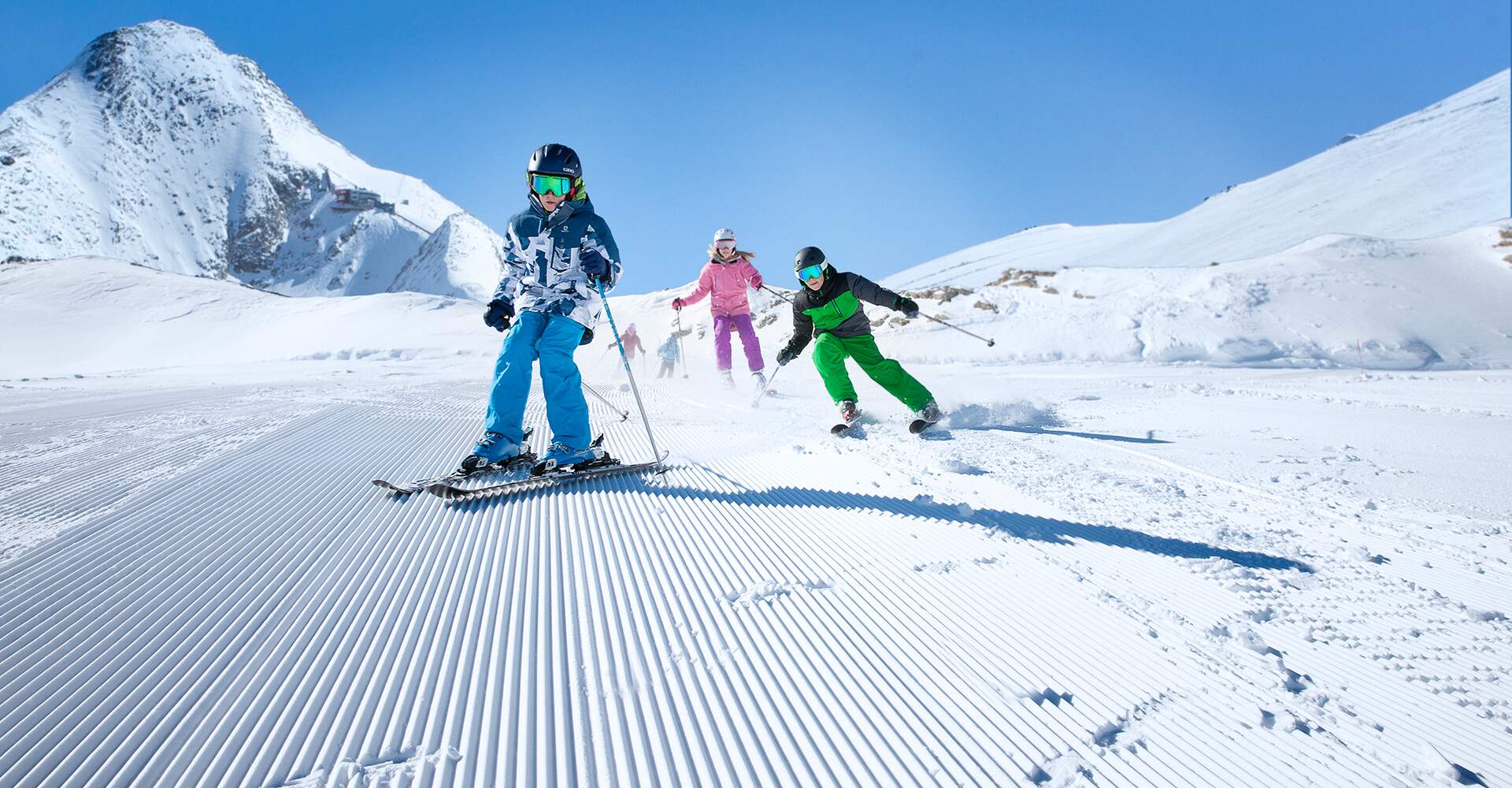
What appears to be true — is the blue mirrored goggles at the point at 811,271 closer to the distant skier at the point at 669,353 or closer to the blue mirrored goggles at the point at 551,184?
the blue mirrored goggles at the point at 551,184

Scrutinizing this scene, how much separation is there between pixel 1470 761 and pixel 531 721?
5.67 feet

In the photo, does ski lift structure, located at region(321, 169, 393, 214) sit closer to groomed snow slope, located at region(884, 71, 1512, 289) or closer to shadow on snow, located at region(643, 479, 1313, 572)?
groomed snow slope, located at region(884, 71, 1512, 289)

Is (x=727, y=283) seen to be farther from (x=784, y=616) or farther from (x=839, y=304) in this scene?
(x=784, y=616)

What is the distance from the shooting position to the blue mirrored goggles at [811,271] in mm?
5297

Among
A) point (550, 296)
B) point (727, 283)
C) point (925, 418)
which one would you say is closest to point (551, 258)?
point (550, 296)

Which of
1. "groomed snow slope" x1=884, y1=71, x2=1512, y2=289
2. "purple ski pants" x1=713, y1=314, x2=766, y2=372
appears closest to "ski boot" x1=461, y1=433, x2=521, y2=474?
"purple ski pants" x1=713, y1=314, x2=766, y2=372

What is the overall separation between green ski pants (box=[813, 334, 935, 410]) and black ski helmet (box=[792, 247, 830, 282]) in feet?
1.87

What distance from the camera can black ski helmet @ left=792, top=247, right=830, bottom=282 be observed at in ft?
17.4

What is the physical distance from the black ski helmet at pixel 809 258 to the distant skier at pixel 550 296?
1739 mm

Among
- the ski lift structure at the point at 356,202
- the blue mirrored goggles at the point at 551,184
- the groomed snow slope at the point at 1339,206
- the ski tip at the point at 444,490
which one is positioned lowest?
the ski tip at the point at 444,490

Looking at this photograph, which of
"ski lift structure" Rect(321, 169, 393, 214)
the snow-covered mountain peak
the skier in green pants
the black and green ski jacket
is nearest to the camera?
the skier in green pants

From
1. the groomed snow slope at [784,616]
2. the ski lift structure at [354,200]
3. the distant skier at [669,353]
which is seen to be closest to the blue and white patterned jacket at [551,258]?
the groomed snow slope at [784,616]

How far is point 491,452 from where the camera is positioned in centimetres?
355

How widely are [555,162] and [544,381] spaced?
1265 millimetres
